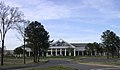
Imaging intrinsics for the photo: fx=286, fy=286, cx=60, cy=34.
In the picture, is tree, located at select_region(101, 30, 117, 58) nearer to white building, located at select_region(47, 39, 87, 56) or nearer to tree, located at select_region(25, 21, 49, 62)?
tree, located at select_region(25, 21, 49, 62)

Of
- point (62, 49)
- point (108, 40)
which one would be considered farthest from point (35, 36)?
point (62, 49)

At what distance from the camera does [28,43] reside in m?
69.2

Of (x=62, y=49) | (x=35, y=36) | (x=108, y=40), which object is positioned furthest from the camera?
(x=62, y=49)

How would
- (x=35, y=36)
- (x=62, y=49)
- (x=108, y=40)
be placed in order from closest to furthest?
(x=35, y=36) → (x=108, y=40) → (x=62, y=49)

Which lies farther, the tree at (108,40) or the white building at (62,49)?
the white building at (62,49)

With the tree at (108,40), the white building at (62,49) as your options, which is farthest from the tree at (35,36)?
the white building at (62,49)

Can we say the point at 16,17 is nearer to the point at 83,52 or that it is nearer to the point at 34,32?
the point at 34,32

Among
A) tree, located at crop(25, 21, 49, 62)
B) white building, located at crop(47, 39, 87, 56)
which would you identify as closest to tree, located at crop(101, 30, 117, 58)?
tree, located at crop(25, 21, 49, 62)

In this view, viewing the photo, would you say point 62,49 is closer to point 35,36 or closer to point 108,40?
point 108,40

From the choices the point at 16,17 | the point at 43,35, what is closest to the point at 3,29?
the point at 16,17

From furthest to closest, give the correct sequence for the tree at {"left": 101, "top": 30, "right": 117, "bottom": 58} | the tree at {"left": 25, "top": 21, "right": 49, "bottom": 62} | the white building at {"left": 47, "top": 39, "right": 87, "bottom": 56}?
the white building at {"left": 47, "top": 39, "right": 87, "bottom": 56} < the tree at {"left": 101, "top": 30, "right": 117, "bottom": 58} < the tree at {"left": 25, "top": 21, "right": 49, "bottom": 62}

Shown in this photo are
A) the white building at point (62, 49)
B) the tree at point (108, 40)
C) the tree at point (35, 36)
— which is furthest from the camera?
the white building at point (62, 49)

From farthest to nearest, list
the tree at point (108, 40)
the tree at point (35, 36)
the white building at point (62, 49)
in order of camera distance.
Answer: the white building at point (62, 49) < the tree at point (108, 40) < the tree at point (35, 36)

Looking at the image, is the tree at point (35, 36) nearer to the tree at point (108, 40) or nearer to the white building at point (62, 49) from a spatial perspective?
the tree at point (108, 40)
